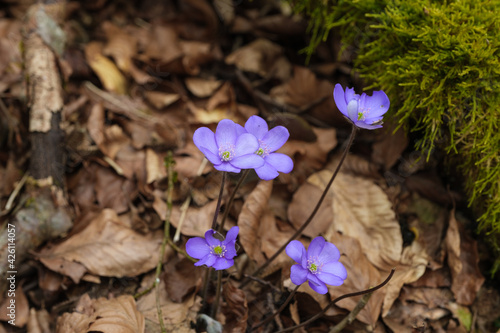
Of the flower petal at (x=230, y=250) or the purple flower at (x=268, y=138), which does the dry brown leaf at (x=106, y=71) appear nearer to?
the purple flower at (x=268, y=138)

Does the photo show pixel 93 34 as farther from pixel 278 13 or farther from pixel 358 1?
pixel 358 1

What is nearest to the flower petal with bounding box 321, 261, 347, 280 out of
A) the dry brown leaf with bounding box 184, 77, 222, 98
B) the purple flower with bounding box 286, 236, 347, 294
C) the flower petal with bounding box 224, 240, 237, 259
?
the purple flower with bounding box 286, 236, 347, 294

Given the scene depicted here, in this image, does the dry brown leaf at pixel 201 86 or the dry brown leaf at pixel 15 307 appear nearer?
the dry brown leaf at pixel 15 307

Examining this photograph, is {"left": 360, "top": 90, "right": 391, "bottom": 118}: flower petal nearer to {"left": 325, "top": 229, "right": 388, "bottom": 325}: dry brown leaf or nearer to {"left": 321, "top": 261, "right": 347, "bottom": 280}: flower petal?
{"left": 321, "top": 261, "right": 347, "bottom": 280}: flower petal

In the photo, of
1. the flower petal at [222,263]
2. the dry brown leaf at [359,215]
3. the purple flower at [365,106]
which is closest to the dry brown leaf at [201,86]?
the dry brown leaf at [359,215]

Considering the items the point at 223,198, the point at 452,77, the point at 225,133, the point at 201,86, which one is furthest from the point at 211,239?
the point at 201,86

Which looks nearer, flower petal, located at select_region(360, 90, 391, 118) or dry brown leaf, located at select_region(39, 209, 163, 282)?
flower petal, located at select_region(360, 90, 391, 118)

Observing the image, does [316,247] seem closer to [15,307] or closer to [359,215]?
[359,215]
